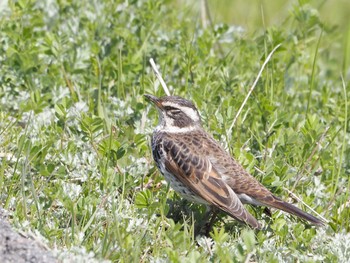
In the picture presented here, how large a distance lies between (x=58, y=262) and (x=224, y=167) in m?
2.28

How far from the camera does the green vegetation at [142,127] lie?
711cm

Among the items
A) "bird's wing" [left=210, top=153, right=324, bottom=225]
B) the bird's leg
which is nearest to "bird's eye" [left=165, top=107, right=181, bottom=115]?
"bird's wing" [left=210, top=153, right=324, bottom=225]

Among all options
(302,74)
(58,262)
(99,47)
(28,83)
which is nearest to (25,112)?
(28,83)

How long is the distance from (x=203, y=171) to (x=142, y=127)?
121 centimetres

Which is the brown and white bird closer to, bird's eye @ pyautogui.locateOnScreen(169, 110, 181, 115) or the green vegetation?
bird's eye @ pyautogui.locateOnScreen(169, 110, 181, 115)

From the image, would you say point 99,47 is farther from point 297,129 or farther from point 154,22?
point 297,129

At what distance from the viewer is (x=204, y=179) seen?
25.5 ft

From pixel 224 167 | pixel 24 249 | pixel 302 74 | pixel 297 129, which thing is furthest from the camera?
pixel 302 74

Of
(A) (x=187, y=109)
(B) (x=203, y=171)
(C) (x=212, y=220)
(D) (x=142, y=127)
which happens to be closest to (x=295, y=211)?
(C) (x=212, y=220)

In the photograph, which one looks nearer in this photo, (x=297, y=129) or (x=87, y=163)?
(x=87, y=163)

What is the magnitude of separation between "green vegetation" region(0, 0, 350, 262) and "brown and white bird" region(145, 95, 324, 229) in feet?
0.66

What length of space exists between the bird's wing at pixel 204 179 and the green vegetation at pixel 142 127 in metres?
0.24

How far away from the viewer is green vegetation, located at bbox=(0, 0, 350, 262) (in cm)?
711

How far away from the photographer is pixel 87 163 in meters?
8.12
